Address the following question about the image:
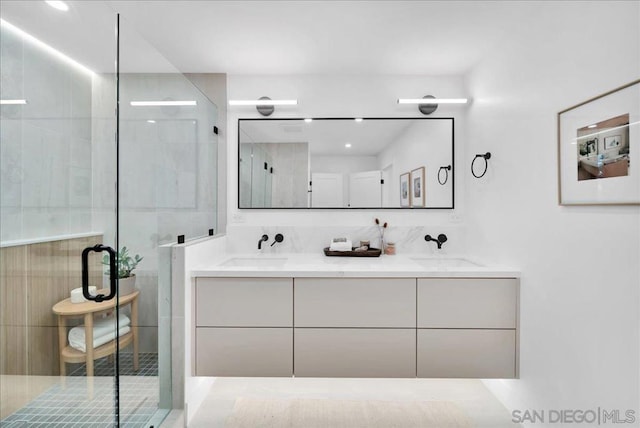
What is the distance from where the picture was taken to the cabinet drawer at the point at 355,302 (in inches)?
68.8

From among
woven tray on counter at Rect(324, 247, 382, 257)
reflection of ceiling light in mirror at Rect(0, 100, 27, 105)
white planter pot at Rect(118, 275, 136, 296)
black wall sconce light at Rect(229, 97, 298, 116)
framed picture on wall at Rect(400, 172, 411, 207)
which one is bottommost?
white planter pot at Rect(118, 275, 136, 296)

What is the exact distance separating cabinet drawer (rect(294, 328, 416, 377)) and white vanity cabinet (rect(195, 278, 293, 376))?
112mm

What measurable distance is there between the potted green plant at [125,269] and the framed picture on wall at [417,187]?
1958 mm

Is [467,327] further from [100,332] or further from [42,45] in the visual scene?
[42,45]

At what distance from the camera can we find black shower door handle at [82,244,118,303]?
133 centimetres

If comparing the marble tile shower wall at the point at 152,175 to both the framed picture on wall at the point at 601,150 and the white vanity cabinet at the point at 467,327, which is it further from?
the framed picture on wall at the point at 601,150

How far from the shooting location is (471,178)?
236 cm

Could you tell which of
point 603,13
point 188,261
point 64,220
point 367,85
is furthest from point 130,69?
point 603,13

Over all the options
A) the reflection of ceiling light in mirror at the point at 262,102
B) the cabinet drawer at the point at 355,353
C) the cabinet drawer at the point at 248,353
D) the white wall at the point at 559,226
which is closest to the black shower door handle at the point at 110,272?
the cabinet drawer at the point at 248,353

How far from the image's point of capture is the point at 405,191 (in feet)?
8.00

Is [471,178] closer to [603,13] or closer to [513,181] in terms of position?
[513,181]

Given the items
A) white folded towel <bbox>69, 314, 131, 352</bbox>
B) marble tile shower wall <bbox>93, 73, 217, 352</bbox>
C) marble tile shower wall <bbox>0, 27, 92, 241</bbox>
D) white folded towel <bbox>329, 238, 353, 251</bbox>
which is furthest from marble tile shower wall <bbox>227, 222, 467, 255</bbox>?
marble tile shower wall <bbox>0, 27, 92, 241</bbox>

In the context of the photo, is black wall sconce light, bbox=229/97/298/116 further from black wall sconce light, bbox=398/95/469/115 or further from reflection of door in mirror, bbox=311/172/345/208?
black wall sconce light, bbox=398/95/469/115

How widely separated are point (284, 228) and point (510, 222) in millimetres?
1600
